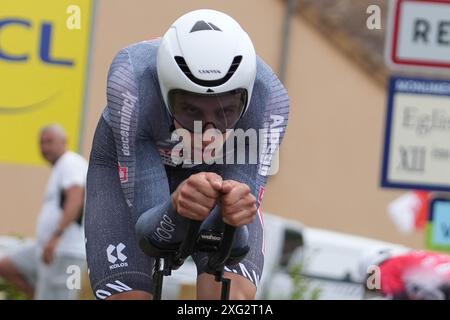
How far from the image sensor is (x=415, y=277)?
319 inches

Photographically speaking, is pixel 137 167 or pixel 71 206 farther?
pixel 71 206

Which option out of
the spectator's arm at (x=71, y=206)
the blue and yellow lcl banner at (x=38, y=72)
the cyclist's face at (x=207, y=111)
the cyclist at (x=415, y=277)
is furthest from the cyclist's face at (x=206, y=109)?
the spectator's arm at (x=71, y=206)

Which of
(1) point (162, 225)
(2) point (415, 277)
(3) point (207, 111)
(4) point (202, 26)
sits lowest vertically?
(2) point (415, 277)

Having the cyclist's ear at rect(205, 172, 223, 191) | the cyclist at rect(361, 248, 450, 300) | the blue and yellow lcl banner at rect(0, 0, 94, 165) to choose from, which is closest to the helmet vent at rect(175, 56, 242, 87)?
the cyclist's ear at rect(205, 172, 223, 191)

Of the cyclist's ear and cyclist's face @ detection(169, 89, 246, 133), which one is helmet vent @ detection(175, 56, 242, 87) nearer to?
cyclist's face @ detection(169, 89, 246, 133)

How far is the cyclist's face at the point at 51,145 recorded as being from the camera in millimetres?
8781

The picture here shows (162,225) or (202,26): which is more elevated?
(202,26)

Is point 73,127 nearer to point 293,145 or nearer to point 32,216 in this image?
point 32,216

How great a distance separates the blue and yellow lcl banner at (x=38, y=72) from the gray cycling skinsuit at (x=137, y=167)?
11.9 ft

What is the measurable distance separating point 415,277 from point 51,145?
248cm

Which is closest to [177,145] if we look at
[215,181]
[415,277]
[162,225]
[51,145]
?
[162,225]

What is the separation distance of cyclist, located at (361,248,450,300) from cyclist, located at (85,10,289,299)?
3081mm

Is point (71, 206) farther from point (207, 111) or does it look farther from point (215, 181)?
point (215, 181)
